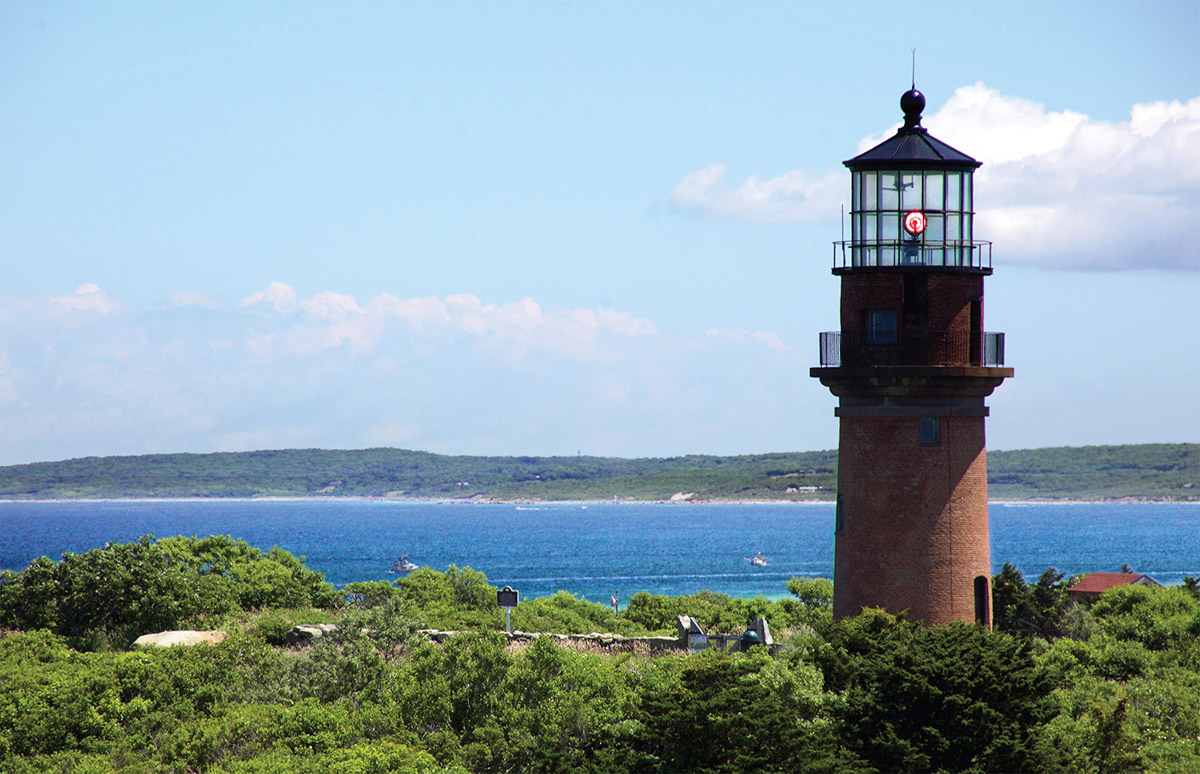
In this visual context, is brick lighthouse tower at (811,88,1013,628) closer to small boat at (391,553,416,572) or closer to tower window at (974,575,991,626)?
tower window at (974,575,991,626)

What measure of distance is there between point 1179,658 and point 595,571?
102045 mm

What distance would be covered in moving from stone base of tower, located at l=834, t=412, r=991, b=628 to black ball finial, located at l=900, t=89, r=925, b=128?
4.99 meters

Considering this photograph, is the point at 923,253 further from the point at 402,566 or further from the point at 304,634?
the point at 402,566

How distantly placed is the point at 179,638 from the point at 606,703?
12.6 metres

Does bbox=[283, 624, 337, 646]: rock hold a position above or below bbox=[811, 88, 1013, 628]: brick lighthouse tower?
below

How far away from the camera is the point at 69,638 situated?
94.4 feet

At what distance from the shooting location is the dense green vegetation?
17328mm

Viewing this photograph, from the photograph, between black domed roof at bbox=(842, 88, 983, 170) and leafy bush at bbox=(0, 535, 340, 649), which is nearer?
black domed roof at bbox=(842, 88, 983, 170)

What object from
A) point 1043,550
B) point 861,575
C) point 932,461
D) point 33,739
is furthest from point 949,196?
point 1043,550

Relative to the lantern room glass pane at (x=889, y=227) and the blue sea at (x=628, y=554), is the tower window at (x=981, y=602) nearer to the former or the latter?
the lantern room glass pane at (x=889, y=227)

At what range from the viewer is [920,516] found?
21031 millimetres

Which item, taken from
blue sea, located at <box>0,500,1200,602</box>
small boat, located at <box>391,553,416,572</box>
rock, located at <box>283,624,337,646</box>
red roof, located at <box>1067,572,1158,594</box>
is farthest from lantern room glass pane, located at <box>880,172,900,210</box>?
small boat, located at <box>391,553,416,572</box>

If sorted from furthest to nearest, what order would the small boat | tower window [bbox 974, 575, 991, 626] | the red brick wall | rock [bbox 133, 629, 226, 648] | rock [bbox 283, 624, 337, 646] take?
the small boat
rock [bbox 283, 624, 337, 646]
rock [bbox 133, 629, 226, 648]
tower window [bbox 974, 575, 991, 626]
the red brick wall

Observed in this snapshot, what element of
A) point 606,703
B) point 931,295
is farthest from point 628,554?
point 606,703
